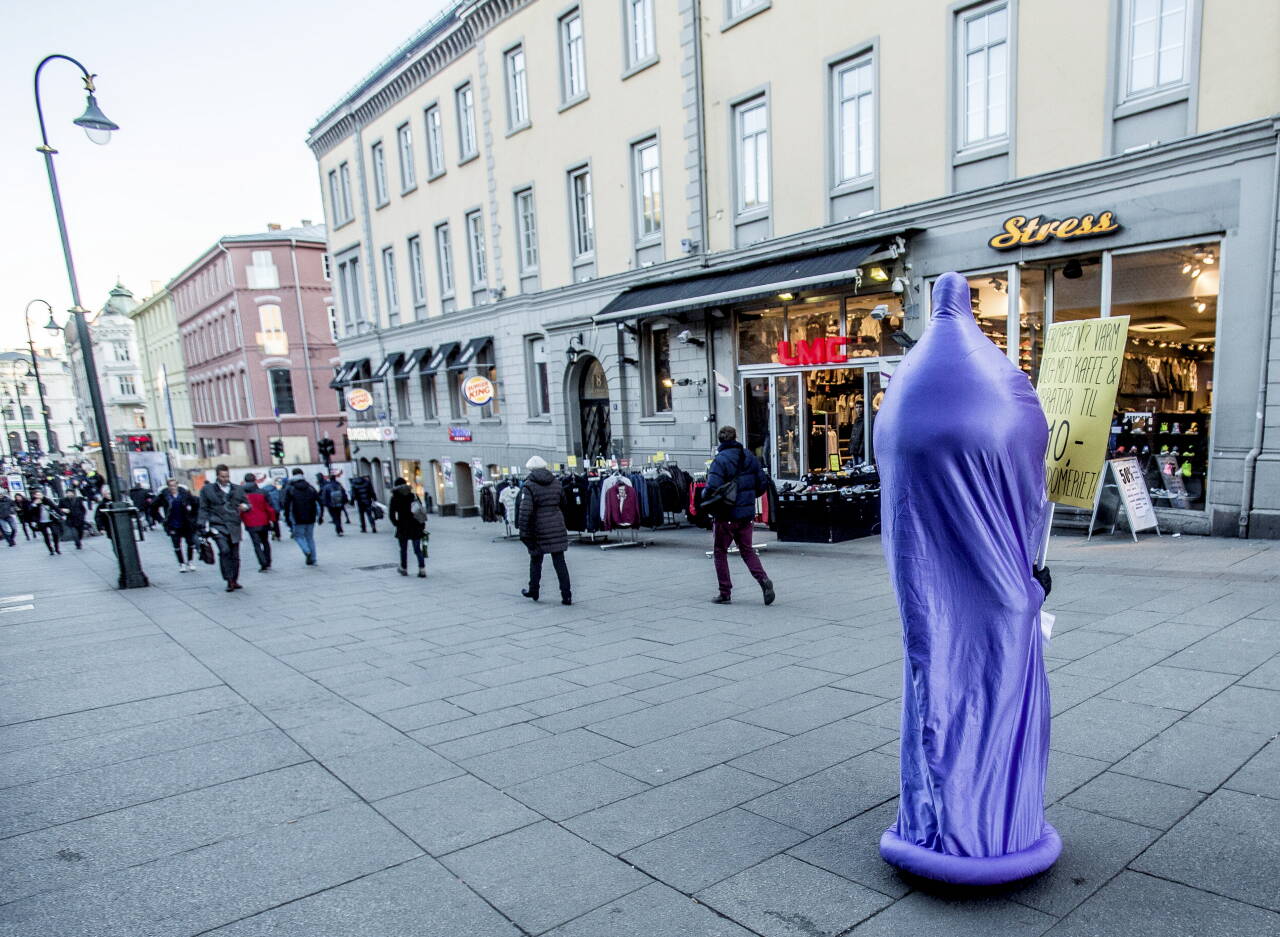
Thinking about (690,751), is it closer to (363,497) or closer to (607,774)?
(607,774)

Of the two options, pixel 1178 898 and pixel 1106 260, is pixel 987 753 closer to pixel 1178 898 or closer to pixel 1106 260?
pixel 1178 898

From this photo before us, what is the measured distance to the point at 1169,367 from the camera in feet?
32.8

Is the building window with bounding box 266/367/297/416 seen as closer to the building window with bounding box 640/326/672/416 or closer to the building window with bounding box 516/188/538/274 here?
the building window with bounding box 516/188/538/274

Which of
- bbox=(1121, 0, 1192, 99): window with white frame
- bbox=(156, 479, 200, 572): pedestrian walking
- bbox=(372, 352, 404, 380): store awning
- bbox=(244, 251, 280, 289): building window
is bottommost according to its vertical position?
bbox=(156, 479, 200, 572): pedestrian walking

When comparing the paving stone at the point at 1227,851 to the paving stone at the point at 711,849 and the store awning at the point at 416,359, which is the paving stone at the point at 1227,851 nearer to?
the paving stone at the point at 711,849

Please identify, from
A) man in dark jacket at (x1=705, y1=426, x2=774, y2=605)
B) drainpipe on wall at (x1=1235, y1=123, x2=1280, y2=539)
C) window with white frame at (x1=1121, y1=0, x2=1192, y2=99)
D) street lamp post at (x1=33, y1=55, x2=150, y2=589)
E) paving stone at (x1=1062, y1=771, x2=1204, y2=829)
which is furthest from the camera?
street lamp post at (x1=33, y1=55, x2=150, y2=589)

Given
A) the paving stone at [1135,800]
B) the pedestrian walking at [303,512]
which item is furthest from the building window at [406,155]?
the paving stone at [1135,800]

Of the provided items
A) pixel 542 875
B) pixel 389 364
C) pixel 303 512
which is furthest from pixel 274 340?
pixel 542 875

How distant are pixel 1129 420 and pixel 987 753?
949 centimetres

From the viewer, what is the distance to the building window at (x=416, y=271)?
25.8m

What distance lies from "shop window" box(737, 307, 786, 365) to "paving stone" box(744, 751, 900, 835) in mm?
11583

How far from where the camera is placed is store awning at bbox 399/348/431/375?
25.9 meters

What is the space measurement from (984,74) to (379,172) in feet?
73.1

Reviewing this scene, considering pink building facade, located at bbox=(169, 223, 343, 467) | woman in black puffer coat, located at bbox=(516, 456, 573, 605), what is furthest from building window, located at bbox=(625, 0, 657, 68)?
pink building facade, located at bbox=(169, 223, 343, 467)
